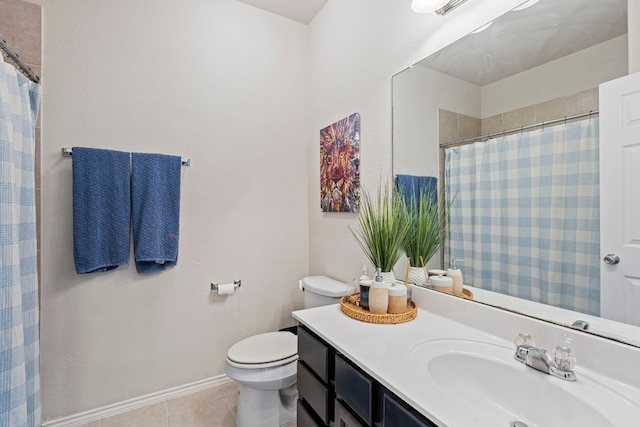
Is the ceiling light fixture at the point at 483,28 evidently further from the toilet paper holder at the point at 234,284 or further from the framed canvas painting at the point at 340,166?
the toilet paper holder at the point at 234,284

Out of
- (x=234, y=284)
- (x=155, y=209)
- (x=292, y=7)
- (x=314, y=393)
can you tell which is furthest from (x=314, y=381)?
(x=292, y=7)

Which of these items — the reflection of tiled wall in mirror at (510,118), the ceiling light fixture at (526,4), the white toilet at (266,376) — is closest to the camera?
the reflection of tiled wall in mirror at (510,118)

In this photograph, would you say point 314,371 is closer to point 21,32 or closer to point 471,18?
point 471,18

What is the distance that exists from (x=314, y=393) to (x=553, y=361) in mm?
761

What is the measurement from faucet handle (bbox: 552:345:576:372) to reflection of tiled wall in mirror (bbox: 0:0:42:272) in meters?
2.24

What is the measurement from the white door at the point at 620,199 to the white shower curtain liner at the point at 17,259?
6.16ft

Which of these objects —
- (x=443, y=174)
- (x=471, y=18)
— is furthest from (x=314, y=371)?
(x=471, y=18)

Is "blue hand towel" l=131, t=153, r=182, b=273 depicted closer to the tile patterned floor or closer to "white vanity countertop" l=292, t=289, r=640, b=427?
the tile patterned floor

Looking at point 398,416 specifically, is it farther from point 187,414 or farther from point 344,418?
point 187,414

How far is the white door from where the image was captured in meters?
0.74

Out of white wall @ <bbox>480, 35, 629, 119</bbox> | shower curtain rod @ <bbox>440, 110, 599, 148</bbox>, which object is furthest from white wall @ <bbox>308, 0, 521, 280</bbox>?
shower curtain rod @ <bbox>440, 110, 599, 148</bbox>

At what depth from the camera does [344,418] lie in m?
0.91

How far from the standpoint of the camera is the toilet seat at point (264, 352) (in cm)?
146

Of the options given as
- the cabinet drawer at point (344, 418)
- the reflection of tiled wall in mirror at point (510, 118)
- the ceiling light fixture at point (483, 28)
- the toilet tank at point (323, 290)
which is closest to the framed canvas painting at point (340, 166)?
the toilet tank at point (323, 290)
